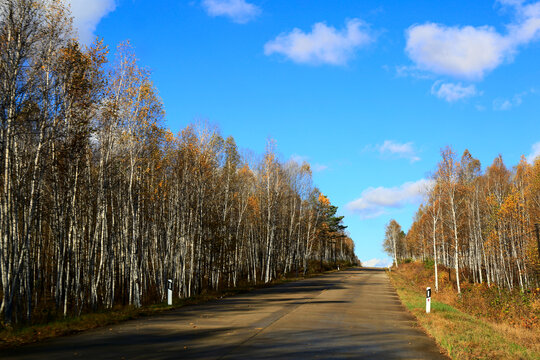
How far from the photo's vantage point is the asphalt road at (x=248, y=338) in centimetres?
882

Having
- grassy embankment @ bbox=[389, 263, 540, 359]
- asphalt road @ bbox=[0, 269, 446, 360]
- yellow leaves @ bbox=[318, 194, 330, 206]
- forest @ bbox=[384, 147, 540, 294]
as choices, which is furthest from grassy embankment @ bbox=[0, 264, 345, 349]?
yellow leaves @ bbox=[318, 194, 330, 206]

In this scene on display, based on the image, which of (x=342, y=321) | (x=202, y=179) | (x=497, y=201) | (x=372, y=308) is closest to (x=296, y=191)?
(x=497, y=201)

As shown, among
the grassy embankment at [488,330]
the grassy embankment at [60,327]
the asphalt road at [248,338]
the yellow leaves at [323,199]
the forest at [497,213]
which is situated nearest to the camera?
the asphalt road at [248,338]

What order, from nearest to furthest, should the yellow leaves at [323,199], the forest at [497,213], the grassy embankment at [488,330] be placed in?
the grassy embankment at [488,330], the forest at [497,213], the yellow leaves at [323,199]

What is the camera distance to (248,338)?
1080cm

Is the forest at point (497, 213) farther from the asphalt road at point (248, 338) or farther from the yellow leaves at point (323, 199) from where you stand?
the yellow leaves at point (323, 199)

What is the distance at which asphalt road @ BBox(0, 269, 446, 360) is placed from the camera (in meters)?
8.82

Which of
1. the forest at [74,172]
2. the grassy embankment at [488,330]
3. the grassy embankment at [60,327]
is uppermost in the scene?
the forest at [74,172]

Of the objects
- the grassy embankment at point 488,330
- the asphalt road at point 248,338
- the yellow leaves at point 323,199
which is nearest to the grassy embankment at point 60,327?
the asphalt road at point 248,338

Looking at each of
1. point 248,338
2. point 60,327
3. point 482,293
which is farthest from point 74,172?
point 482,293

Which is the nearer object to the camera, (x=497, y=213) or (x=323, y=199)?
(x=497, y=213)

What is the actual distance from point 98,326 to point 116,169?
384 inches

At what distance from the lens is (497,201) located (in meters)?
43.7

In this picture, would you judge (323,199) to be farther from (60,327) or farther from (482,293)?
(60,327)
